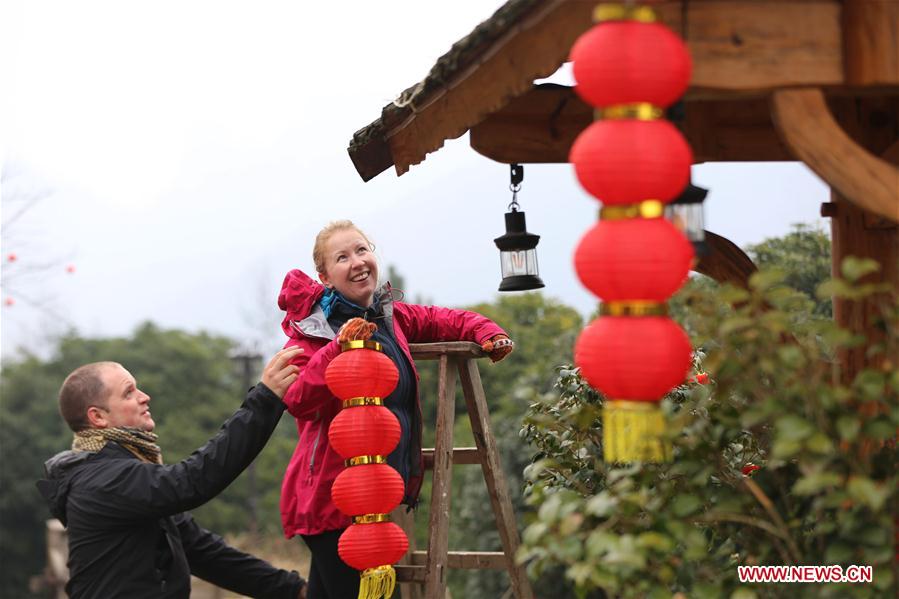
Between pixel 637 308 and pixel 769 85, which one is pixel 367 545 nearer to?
pixel 637 308

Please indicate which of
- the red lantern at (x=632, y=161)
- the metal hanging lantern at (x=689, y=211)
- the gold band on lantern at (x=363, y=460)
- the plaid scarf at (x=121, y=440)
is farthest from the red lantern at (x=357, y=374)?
the red lantern at (x=632, y=161)

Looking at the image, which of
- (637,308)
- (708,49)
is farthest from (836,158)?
(637,308)

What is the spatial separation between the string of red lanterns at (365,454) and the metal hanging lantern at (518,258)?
3.05 ft

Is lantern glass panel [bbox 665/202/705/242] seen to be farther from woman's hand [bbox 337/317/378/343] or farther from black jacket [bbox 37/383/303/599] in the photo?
black jacket [bbox 37/383/303/599]

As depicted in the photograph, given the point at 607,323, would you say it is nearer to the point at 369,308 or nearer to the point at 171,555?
the point at 369,308

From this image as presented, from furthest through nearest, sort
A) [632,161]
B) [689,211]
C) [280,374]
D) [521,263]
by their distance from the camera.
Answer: [521,263]
[280,374]
[689,211]
[632,161]

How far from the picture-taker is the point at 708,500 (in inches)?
151

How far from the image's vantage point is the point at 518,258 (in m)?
5.16

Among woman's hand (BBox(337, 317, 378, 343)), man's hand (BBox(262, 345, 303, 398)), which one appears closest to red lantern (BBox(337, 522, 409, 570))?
man's hand (BBox(262, 345, 303, 398))

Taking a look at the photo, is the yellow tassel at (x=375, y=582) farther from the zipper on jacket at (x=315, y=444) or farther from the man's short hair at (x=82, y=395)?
the man's short hair at (x=82, y=395)

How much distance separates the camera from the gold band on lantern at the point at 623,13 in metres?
3.04

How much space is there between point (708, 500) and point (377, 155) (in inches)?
69.3

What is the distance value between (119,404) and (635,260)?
8.26 feet

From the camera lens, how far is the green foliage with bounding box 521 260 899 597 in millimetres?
2893
